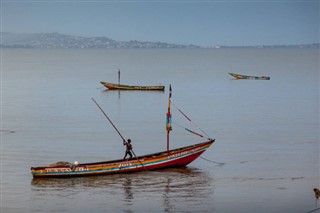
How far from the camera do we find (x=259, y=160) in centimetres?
3656

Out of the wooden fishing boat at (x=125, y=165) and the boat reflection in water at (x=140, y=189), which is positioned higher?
the wooden fishing boat at (x=125, y=165)

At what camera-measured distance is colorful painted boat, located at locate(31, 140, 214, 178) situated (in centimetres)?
3119

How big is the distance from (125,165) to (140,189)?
247 cm

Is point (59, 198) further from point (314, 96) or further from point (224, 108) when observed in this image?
point (314, 96)

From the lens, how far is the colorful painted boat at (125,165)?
31.2m

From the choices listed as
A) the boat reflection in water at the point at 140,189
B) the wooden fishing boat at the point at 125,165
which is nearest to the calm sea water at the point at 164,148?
the boat reflection in water at the point at 140,189

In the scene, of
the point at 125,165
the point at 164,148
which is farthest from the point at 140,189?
the point at 164,148

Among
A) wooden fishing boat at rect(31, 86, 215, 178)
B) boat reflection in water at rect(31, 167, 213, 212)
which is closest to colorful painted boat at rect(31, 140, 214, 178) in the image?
wooden fishing boat at rect(31, 86, 215, 178)

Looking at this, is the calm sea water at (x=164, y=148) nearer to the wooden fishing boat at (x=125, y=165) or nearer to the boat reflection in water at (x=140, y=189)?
the boat reflection in water at (x=140, y=189)

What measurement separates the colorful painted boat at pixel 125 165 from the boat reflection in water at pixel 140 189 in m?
0.26

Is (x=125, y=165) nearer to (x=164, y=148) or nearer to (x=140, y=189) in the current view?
(x=140, y=189)

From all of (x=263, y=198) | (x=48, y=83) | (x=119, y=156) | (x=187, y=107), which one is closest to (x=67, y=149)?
(x=119, y=156)

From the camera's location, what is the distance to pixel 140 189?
29672mm

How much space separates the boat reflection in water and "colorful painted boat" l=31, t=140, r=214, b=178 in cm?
26
